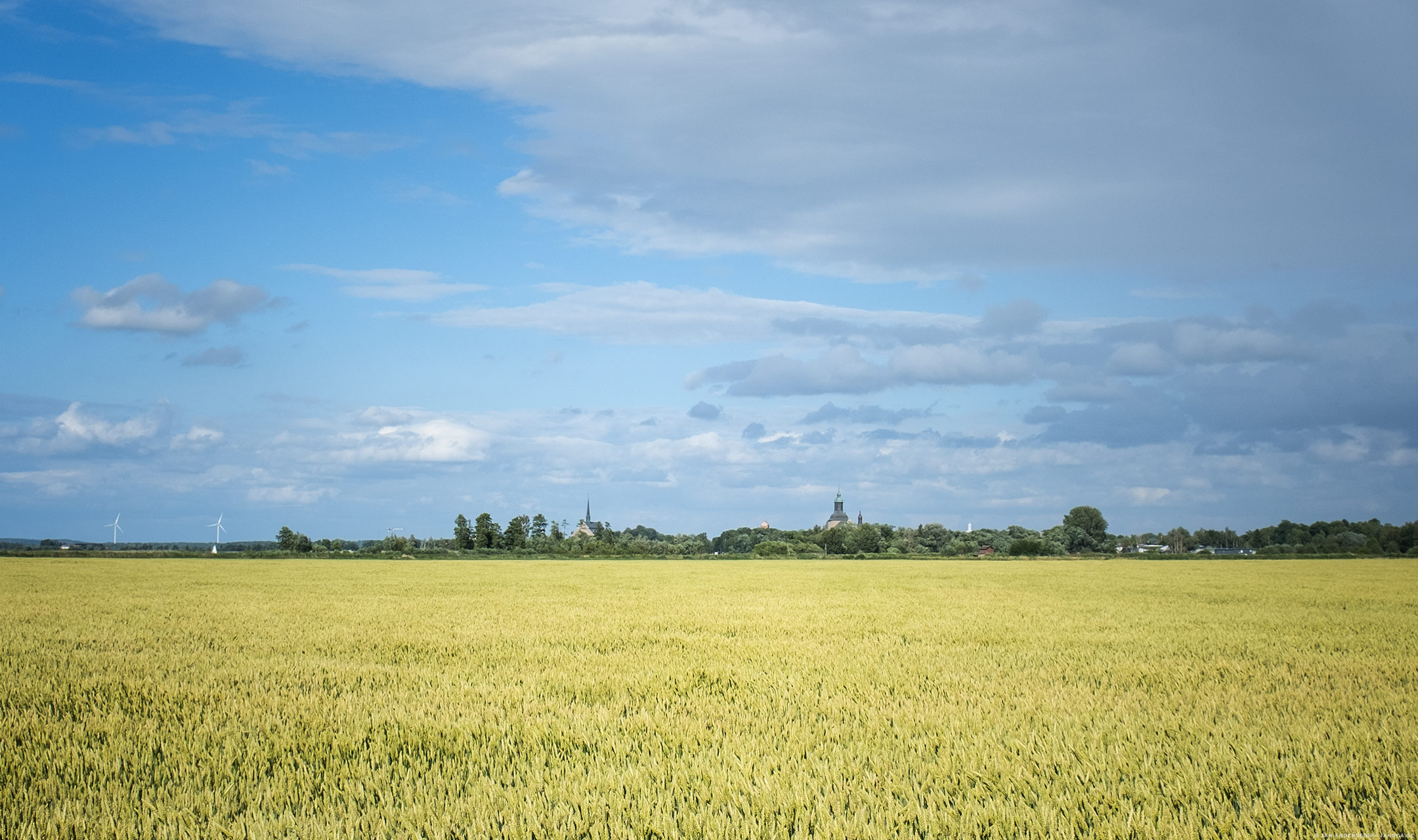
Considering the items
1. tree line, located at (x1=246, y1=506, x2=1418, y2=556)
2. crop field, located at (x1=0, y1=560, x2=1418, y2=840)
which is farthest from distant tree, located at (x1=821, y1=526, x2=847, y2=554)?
crop field, located at (x1=0, y1=560, x2=1418, y2=840)

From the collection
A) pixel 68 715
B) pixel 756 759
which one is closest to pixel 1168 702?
pixel 756 759

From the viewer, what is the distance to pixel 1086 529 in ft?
458

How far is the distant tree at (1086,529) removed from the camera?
133000mm

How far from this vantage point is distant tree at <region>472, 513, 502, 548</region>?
124 m

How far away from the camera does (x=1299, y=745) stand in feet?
24.1

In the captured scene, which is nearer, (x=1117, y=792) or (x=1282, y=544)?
(x=1117, y=792)

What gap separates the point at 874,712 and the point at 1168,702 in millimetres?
3743

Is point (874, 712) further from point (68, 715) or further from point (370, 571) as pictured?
point (370, 571)

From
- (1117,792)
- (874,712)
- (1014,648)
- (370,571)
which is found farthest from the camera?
(370,571)

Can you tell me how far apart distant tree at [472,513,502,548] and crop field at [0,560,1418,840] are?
107 metres

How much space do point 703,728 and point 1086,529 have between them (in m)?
149

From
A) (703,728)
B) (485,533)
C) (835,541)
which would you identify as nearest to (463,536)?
(485,533)

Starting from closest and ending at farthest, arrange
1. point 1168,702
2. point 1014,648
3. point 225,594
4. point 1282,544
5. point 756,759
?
point 756,759 → point 1168,702 → point 1014,648 → point 225,594 → point 1282,544

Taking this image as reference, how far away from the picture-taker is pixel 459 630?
1659 cm
